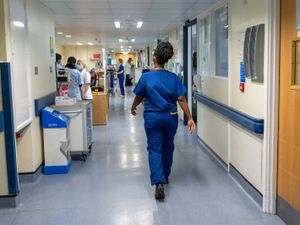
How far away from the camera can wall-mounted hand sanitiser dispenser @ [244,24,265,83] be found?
11.6ft

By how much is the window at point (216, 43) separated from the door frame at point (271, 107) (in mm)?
1885

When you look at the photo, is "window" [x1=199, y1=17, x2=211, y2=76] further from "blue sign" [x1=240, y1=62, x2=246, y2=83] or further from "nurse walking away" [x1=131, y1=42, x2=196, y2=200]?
"nurse walking away" [x1=131, y1=42, x2=196, y2=200]

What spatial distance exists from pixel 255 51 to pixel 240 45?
0.68 metres

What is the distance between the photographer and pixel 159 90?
12.8 feet

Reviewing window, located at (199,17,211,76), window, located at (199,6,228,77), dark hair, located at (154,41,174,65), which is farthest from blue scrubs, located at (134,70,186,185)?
window, located at (199,17,211,76)

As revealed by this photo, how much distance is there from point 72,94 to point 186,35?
332 centimetres

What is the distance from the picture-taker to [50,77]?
19.2 ft

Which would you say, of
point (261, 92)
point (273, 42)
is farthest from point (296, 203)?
point (273, 42)

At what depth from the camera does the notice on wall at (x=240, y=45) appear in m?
4.12

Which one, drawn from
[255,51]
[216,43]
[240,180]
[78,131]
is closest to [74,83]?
[78,131]

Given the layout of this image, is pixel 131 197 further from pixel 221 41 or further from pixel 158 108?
pixel 221 41

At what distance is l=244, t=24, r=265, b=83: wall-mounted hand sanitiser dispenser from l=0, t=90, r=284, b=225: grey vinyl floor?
130 centimetres

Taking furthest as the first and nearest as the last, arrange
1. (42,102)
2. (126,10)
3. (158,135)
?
1. (126,10)
2. (42,102)
3. (158,135)

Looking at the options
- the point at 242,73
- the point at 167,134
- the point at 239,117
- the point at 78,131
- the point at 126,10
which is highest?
the point at 126,10
